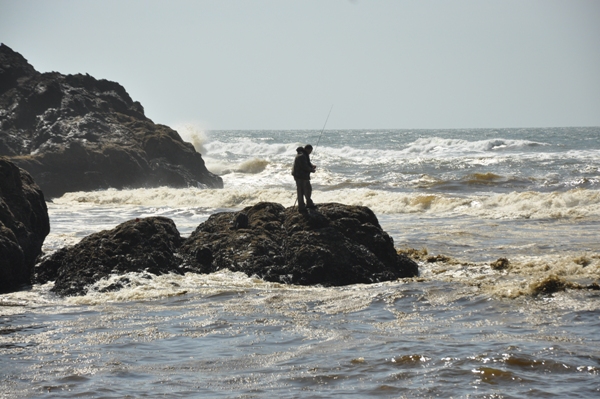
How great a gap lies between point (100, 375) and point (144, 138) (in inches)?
1085

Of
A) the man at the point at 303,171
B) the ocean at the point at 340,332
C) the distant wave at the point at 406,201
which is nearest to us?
the ocean at the point at 340,332

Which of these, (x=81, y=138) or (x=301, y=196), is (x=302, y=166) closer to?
(x=301, y=196)

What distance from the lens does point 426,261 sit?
438 inches

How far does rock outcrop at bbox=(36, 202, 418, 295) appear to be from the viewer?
9.42m

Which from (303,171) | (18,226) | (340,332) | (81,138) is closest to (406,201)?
(303,171)

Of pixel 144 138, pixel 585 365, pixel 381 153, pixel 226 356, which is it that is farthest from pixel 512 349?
→ pixel 381 153

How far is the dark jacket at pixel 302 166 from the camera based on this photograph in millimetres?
11109

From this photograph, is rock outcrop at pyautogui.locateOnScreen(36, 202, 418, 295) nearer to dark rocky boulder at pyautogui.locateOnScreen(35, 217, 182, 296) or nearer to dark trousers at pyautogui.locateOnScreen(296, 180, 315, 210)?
dark rocky boulder at pyautogui.locateOnScreen(35, 217, 182, 296)

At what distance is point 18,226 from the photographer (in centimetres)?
1016

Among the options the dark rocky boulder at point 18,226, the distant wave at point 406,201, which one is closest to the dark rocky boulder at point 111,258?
the dark rocky boulder at point 18,226

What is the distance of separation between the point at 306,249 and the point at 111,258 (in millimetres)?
2737

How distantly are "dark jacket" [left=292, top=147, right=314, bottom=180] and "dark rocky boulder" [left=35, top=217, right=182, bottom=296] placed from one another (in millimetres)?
2365

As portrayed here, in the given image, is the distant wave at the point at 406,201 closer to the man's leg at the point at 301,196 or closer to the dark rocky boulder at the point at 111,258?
the man's leg at the point at 301,196

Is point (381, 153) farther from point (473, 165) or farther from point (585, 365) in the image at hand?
point (585, 365)
